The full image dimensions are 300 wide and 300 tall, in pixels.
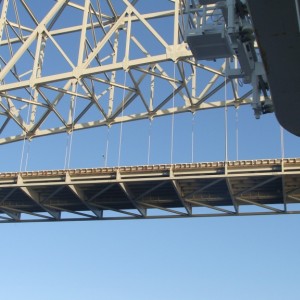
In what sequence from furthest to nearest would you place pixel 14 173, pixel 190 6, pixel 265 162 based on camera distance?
pixel 14 173, pixel 265 162, pixel 190 6

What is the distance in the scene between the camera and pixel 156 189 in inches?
1212

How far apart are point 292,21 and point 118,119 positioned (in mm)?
28342

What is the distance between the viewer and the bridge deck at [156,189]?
28.1 meters

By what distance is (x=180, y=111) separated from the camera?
35281 mm

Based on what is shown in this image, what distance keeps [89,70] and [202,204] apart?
349 inches

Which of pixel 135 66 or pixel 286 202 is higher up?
pixel 135 66

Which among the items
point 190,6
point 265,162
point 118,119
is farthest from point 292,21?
point 118,119

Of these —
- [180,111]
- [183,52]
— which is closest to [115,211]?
[180,111]

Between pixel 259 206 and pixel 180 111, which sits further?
pixel 180 111

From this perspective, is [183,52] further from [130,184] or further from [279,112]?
[279,112]

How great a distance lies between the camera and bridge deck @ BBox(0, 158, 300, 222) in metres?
28.1

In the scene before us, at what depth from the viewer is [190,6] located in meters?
21.9

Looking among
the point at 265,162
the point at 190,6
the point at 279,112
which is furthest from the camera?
the point at 265,162

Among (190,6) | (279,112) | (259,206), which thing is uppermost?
(190,6)
